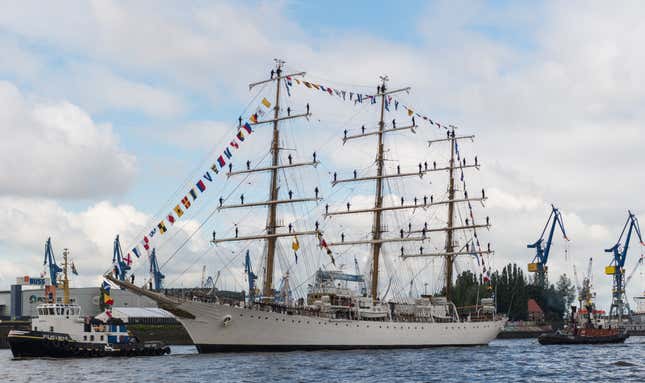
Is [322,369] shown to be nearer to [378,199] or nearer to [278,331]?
[278,331]

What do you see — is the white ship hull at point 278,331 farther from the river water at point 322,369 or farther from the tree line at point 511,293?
the tree line at point 511,293

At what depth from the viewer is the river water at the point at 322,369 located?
55.3 metres

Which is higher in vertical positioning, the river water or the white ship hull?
the white ship hull

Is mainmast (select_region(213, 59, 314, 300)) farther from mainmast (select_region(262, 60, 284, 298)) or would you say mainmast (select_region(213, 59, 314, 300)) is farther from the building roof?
the building roof

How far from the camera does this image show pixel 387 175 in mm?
101062

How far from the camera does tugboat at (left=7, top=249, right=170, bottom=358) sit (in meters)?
71.8

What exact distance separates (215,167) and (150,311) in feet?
226

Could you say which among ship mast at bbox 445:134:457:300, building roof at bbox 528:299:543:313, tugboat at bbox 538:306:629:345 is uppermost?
ship mast at bbox 445:134:457:300

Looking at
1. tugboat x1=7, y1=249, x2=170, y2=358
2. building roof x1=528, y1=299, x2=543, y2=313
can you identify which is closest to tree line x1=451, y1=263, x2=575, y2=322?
building roof x1=528, y1=299, x2=543, y2=313

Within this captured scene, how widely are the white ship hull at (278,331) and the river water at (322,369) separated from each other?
97.5 inches

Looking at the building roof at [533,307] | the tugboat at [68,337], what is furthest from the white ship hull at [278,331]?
the building roof at [533,307]

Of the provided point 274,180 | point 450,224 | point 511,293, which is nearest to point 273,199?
point 274,180

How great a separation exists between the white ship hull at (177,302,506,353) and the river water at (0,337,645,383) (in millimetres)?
2476

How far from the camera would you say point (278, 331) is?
257 ft
